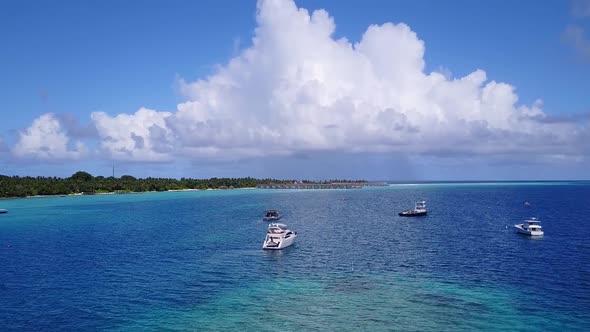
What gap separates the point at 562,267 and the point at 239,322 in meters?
50.9

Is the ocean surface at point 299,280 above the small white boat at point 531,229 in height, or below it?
below

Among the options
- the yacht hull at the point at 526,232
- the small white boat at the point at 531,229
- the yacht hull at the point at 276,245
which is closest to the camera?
the yacht hull at the point at 276,245

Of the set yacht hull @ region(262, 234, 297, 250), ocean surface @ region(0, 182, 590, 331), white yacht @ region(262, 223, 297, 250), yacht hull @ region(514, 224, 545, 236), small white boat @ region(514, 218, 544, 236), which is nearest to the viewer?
ocean surface @ region(0, 182, 590, 331)

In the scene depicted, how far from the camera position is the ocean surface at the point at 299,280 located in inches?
1720

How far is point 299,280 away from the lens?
194 feet

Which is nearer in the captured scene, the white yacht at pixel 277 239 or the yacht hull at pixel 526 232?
the white yacht at pixel 277 239

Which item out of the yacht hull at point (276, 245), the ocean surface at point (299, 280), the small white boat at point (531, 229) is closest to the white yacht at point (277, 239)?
the yacht hull at point (276, 245)

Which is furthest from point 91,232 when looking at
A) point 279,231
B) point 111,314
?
point 111,314

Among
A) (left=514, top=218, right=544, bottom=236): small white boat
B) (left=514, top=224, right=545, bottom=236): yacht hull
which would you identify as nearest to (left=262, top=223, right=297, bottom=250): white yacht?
(left=514, top=224, right=545, bottom=236): yacht hull

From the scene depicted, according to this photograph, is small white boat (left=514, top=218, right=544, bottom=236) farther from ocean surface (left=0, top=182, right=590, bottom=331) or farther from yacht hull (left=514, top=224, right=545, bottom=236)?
ocean surface (left=0, top=182, right=590, bottom=331)

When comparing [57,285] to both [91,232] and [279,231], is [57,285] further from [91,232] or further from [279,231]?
[91,232]

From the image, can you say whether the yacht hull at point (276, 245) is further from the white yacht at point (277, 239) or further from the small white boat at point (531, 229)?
the small white boat at point (531, 229)

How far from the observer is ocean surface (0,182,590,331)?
4369 cm

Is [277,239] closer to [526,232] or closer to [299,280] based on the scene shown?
[299,280]
